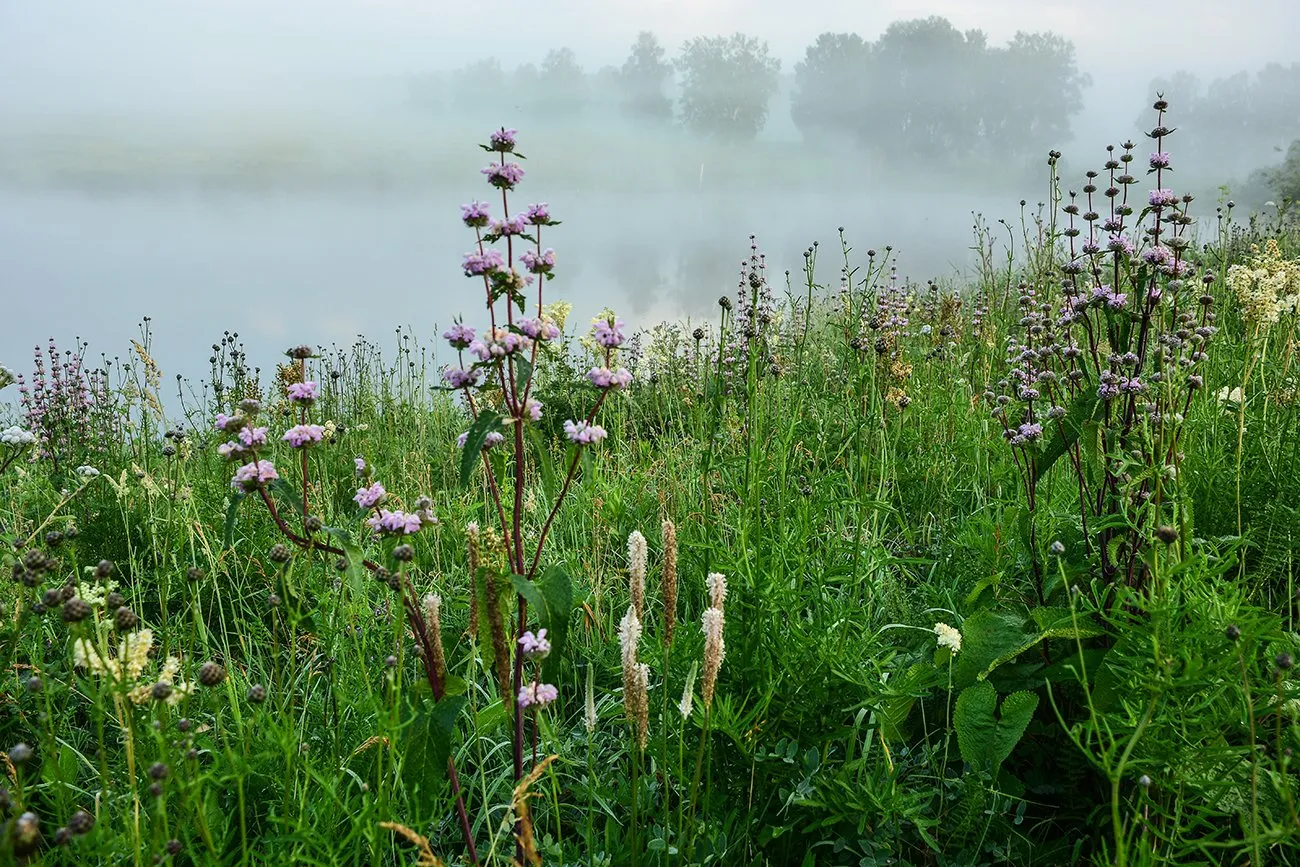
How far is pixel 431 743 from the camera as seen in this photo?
1775 millimetres

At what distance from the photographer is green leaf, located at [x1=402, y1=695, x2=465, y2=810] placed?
5.79 ft

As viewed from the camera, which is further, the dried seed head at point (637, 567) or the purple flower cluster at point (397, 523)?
the purple flower cluster at point (397, 523)

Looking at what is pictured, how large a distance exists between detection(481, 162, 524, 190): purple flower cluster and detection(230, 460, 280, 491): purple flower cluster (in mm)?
781

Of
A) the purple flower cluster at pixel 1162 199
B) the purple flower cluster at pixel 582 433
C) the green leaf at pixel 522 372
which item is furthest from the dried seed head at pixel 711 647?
the purple flower cluster at pixel 1162 199

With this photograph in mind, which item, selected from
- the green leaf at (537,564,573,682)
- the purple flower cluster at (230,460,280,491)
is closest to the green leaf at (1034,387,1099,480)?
the green leaf at (537,564,573,682)

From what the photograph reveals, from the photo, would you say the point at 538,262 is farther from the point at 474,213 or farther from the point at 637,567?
the point at 637,567

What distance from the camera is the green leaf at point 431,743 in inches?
69.4

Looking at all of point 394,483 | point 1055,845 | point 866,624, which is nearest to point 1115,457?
point 866,624

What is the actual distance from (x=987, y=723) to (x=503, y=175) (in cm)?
166

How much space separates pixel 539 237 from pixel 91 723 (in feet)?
7.84

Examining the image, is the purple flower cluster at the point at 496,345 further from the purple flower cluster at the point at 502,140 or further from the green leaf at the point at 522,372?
the purple flower cluster at the point at 502,140

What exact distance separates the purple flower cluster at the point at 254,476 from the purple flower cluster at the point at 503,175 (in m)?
0.78

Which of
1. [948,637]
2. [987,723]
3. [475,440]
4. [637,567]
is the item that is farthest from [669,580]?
[987,723]

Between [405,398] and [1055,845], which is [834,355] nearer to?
[405,398]
